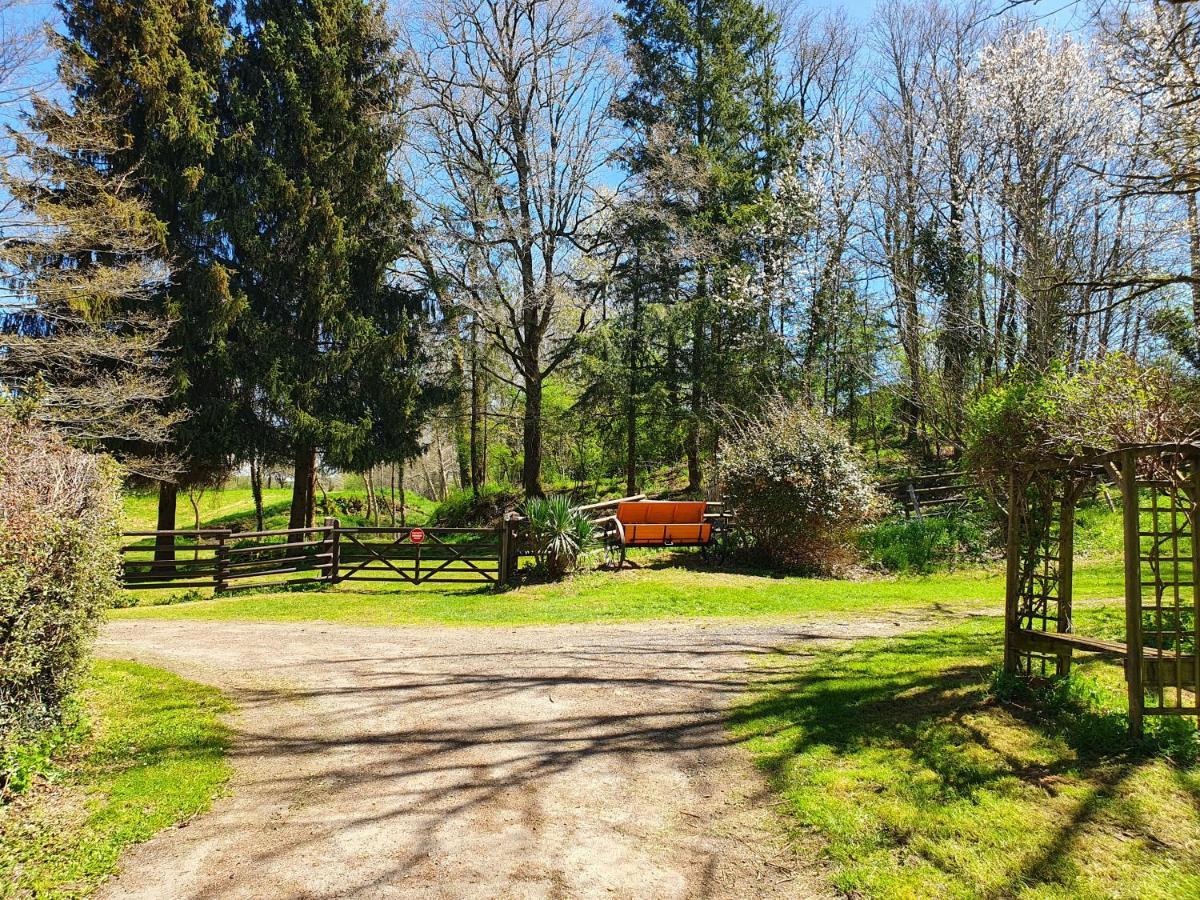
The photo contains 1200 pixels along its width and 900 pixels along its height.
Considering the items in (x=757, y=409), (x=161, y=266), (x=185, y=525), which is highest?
(x=161, y=266)

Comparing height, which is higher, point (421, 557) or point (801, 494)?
point (801, 494)

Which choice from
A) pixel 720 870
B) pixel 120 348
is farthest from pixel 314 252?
pixel 720 870

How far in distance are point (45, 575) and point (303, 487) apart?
713 inches

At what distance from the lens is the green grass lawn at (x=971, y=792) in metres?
3.29

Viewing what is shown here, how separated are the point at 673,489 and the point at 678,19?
1666cm

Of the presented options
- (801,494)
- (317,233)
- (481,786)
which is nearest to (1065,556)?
(481,786)

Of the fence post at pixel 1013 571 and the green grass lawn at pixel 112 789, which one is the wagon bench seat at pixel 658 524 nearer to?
the fence post at pixel 1013 571

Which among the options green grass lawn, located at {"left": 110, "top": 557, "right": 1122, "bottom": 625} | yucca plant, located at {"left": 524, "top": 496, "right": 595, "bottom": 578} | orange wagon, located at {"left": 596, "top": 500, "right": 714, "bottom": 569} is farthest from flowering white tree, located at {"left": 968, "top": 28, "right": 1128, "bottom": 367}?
yucca plant, located at {"left": 524, "top": 496, "right": 595, "bottom": 578}

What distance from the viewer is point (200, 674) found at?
23.6 feet

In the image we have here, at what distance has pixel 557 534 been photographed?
13.9 metres

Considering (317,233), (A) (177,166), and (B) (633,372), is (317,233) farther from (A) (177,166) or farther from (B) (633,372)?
(B) (633,372)

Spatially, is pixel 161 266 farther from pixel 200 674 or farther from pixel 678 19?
pixel 678 19

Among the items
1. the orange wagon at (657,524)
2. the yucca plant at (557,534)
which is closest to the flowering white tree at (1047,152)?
the orange wagon at (657,524)

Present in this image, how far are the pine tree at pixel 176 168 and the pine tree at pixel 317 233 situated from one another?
2.95 feet
